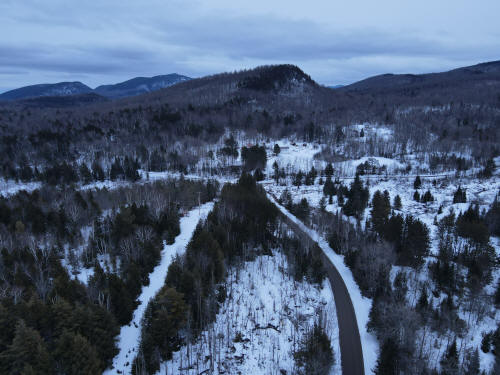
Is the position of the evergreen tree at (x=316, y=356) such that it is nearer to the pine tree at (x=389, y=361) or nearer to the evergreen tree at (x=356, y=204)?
the pine tree at (x=389, y=361)

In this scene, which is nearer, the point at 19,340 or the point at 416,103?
the point at 19,340

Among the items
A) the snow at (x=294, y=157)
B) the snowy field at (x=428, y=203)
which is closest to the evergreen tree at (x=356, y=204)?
the snowy field at (x=428, y=203)

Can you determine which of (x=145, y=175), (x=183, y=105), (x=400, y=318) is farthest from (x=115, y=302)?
(x=183, y=105)

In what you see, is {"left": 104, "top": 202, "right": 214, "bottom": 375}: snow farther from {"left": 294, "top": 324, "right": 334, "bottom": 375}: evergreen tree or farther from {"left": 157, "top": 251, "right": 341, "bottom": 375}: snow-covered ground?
{"left": 294, "top": 324, "right": 334, "bottom": 375}: evergreen tree

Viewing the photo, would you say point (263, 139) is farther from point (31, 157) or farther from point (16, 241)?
point (16, 241)

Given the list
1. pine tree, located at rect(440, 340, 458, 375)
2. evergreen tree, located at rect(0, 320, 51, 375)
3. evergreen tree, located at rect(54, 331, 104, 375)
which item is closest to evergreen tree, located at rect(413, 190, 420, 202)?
pine tree, located at rect(440, 340, 458, 375)

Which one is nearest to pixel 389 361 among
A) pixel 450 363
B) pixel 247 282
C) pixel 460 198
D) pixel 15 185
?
pixel 450 363
